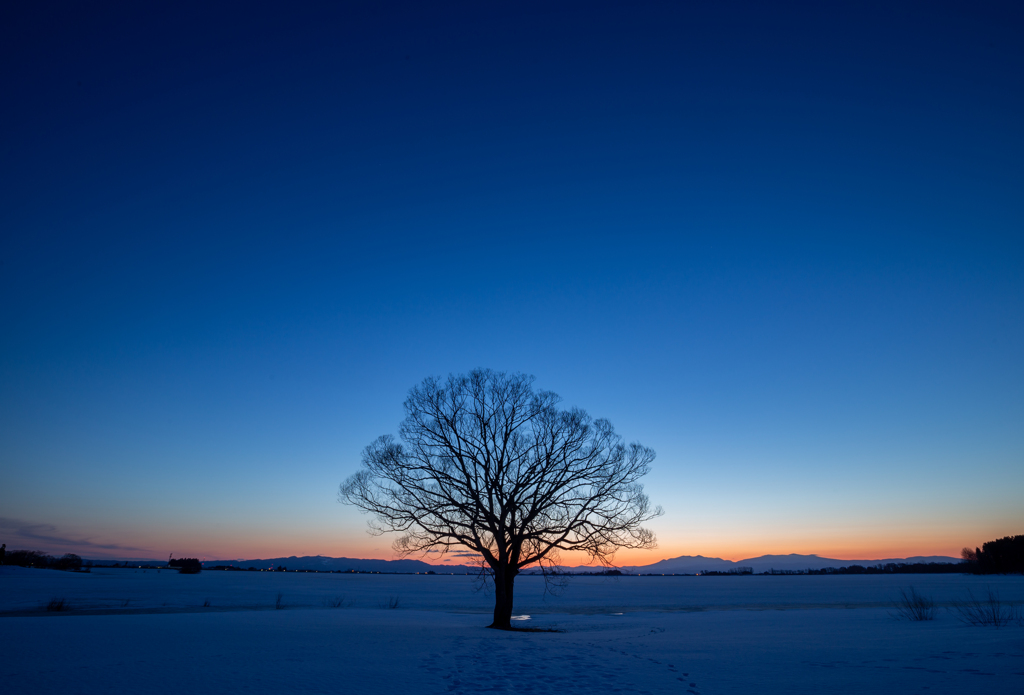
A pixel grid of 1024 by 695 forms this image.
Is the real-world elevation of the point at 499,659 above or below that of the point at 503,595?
below

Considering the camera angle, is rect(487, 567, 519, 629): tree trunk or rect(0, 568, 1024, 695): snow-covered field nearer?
rect(0, 568, 1024, 695): snow-covered field

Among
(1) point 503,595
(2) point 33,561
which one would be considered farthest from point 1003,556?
(2) point 33,561

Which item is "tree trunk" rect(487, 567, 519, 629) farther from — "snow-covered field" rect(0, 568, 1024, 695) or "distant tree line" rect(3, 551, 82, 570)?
"distant tree line" rect(3, 551, 82, 570)

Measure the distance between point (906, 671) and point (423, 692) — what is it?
858 cm

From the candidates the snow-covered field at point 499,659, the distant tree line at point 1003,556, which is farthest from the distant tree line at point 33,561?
the distant tree line at point 1003,556

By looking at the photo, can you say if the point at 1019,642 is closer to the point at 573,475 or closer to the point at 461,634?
the point at 573,475

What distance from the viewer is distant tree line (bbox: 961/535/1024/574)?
10481cm

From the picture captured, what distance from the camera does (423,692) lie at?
29.4ft

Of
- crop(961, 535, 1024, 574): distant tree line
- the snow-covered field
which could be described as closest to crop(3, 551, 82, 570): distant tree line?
the snow-covered field

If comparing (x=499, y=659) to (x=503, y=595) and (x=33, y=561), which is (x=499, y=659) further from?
(x=33, y=561)

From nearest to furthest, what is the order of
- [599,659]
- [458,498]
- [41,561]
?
[599,659] < [458,498] < [41,561]

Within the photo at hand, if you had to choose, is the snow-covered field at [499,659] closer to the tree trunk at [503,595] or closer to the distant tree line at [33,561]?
the tree trunk at [503,595]

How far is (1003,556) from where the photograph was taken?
10912 cm

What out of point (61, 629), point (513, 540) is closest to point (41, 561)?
point (61, 629)
